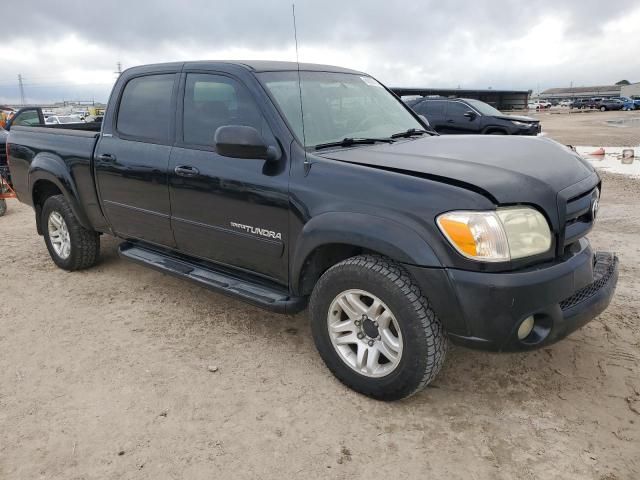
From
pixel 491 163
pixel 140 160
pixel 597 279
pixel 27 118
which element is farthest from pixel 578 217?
pixel 27 118

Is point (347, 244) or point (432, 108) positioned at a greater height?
point (432, 108)

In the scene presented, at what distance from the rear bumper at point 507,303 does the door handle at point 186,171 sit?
1.73m

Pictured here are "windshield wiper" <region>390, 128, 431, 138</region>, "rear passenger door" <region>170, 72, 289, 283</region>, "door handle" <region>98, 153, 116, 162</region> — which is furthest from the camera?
"door handle" <region>98, 153, 116, 162</region>

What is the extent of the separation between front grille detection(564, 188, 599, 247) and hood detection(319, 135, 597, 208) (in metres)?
0.10

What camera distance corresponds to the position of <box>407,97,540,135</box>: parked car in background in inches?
549

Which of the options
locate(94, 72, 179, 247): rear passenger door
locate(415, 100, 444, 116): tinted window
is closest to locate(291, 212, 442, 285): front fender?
locate(94, 72, 179, 247): rear passenger door

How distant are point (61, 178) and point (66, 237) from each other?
2.16 feet

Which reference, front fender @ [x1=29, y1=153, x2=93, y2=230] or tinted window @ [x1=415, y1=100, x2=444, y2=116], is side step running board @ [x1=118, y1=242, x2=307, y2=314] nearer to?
front fender @ [x1=29, y1=153, x2=93, y2=230]

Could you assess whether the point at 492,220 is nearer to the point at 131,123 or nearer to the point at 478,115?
the point at 131,123

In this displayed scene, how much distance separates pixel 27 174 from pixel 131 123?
67.8 inches

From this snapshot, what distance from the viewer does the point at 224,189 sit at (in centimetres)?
341

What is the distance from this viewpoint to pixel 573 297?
2.75 metres

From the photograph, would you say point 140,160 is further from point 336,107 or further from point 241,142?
point 336,107

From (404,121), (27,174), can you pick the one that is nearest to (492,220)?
(404,121)
